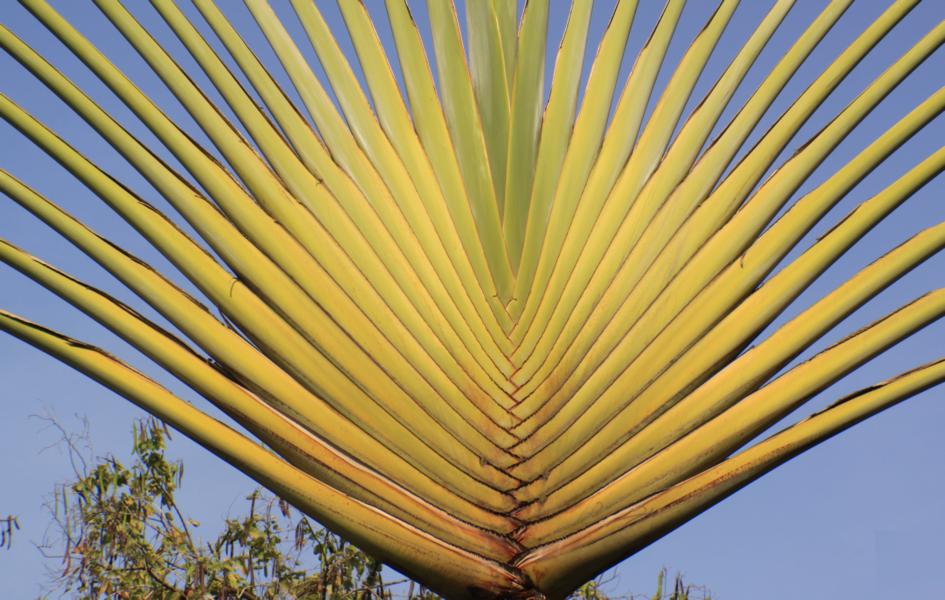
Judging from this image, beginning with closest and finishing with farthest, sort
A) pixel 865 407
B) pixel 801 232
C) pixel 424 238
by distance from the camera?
pixel 865 407, pixel 801 232, pixel 424 238

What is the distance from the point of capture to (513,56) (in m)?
1.56

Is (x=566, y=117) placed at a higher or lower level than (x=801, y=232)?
higher

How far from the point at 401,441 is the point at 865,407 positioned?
512 mm

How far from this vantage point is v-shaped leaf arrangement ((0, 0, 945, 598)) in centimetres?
107

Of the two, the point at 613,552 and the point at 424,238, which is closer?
the point at 613,552

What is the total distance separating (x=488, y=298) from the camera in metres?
1.31

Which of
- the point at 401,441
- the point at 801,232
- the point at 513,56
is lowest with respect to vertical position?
the point at 401,441

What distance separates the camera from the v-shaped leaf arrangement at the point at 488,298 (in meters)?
1.07

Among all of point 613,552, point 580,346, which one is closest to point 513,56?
point 580,346

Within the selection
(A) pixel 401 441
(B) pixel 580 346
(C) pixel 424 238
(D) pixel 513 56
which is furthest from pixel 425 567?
(D) pixel 513 56

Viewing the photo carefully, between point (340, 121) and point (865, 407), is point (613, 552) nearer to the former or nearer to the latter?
point (865, 407)

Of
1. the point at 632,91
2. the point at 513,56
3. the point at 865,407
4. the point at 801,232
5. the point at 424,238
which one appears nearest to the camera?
the point at 865,407

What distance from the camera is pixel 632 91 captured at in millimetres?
1455

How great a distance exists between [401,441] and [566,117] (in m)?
0.60
